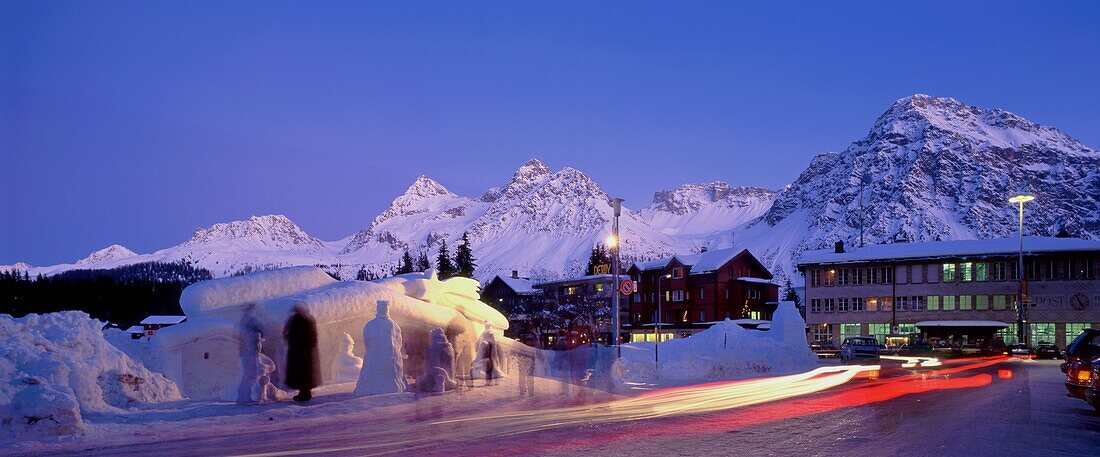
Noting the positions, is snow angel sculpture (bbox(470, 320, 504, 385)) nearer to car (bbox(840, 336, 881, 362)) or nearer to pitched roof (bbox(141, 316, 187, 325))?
car (bbox(840, 336, 881, 362))

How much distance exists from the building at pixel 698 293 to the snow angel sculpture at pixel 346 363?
70.0 meters

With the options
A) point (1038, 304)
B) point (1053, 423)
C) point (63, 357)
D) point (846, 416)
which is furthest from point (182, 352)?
point (1038, 304)

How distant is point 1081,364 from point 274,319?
63.1 feet

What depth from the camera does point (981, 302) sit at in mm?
80562

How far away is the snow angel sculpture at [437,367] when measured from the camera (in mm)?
23641

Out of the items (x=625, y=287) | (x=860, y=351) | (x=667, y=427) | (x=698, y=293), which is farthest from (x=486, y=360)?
(x=698, y=293)

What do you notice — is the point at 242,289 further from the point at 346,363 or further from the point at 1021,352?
the point at 1021,352

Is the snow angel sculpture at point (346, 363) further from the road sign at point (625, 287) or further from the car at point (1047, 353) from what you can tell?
the car at point (1047, 353)

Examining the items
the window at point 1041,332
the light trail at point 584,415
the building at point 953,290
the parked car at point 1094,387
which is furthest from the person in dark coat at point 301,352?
the window at point 1041,332

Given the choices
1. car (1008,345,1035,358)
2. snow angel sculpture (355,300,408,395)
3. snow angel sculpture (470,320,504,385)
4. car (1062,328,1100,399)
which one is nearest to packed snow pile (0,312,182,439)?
snow angel sculpture (355,300,408,395)

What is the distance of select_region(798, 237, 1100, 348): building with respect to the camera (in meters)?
76.2

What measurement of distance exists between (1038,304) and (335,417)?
74.5 metres

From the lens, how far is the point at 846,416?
18.7 meters

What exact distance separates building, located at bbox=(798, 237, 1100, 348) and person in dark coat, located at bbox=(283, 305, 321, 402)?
65.0 metres
